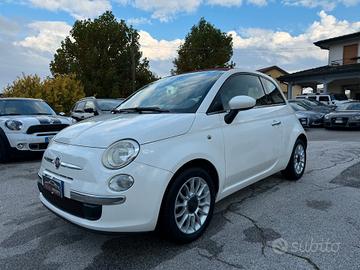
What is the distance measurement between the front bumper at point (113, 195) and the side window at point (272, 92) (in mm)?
2483

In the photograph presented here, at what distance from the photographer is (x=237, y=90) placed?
417 cm

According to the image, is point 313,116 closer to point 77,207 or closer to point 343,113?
point 343,113

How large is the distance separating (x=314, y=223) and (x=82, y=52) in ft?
106

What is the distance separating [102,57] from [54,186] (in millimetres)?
31259

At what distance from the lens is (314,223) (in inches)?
147

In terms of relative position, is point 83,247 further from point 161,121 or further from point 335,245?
point 335,245

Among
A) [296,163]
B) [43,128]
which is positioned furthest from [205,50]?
[296,163]

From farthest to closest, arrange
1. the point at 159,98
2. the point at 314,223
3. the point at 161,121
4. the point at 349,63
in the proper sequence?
the point at 349,63, the point at 159,98, the point at 314,223, the point at 161,121

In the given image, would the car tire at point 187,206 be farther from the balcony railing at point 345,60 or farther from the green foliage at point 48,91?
the balcony railing at point 345,60

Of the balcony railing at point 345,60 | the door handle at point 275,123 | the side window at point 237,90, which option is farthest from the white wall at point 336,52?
the side window at point 237,90

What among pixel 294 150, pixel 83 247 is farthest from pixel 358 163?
pixel 83 247

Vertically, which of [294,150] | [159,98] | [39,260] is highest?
[159,98]

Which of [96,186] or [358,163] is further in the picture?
[358,163]

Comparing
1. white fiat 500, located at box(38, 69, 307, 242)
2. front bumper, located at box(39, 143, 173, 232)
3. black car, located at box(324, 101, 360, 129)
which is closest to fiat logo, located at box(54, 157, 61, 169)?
white fiat 500, located at box(38, 69, 307, 242)
